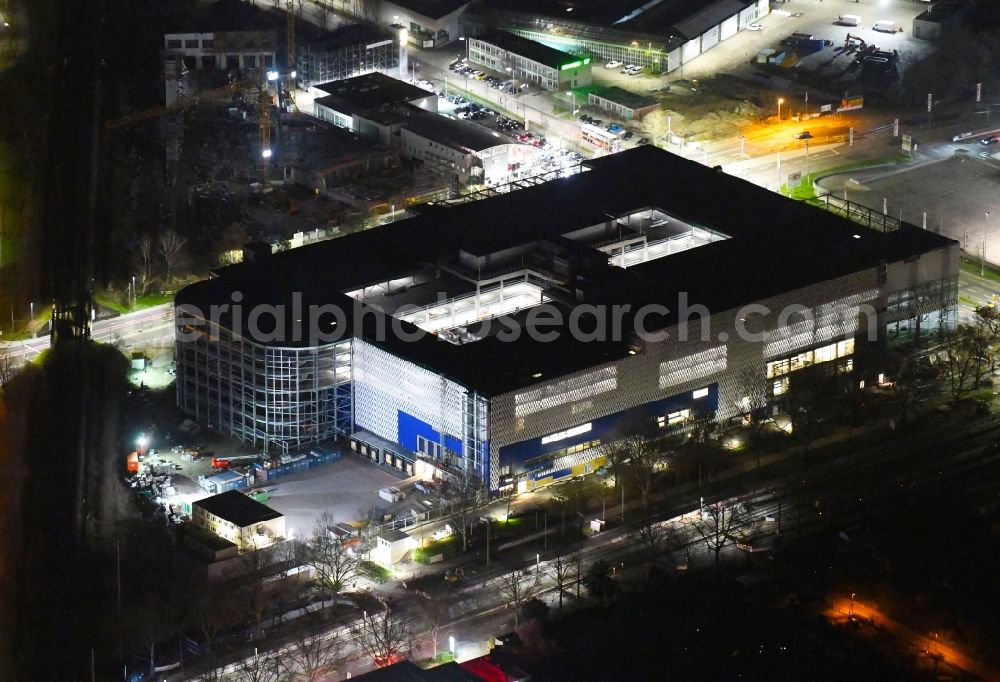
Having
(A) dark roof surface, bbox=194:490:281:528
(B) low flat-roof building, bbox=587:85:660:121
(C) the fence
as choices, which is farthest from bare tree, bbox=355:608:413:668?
(B) low flat-roof building, bbox=587:85:660:121

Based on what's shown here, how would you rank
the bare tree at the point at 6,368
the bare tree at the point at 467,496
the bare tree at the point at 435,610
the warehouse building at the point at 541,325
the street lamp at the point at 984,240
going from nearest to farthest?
1. the bare tree at the point at 435,610
2. the bare tree at the point at 467,496
3. the warehouse building at the point at 541,325
4. the bare tree at the point at 6,368
5. the street lamp at the point at 984,240

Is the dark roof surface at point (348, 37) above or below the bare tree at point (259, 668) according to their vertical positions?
below

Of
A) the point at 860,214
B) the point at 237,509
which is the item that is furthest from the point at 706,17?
the point at 237,509

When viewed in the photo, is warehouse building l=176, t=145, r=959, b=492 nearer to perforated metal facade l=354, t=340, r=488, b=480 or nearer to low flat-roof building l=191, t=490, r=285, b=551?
A: perforated metal facade l=354, t=340, r=488, b=480

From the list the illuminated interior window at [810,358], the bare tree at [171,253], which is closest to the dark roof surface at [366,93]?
the bare tree at [171,253]

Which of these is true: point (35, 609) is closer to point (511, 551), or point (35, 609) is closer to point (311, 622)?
point (311, 622)

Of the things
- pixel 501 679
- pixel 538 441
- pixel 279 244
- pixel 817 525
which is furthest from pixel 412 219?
pixel 501 679

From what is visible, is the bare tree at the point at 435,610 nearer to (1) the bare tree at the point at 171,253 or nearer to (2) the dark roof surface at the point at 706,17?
(1) the bare tree at the point at 171,253

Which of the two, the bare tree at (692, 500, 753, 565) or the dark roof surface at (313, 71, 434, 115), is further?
the dark roof surface at (313, 71, 434, 115)
